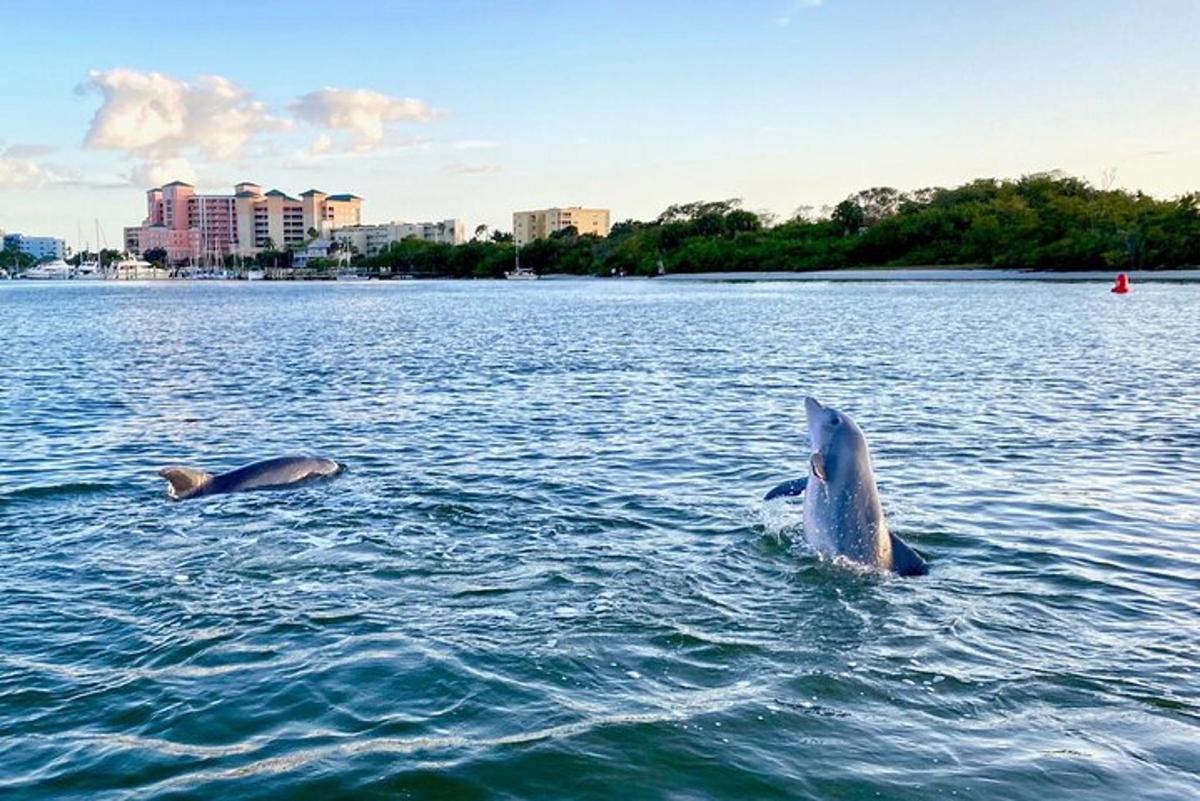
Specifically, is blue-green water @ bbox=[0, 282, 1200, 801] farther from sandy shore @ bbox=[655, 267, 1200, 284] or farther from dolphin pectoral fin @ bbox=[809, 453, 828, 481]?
sandy shore @ bbox=[655, 267, 1200, 284]

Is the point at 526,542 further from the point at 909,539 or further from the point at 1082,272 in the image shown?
the point at 1082,272

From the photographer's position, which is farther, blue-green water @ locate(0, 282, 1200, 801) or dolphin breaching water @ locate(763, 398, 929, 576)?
dolphin breaching water @ locate(763, 398, 929, 576)

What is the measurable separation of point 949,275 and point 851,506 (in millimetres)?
142815

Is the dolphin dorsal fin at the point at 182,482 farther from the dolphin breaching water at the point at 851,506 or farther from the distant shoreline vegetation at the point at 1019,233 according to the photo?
the distant shoreline vegetation at the point at 1019,233

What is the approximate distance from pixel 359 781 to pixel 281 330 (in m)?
62.1

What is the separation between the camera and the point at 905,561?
36.7 ft

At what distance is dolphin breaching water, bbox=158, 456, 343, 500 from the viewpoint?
51.4 feet

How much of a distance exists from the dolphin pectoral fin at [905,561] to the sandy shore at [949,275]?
113113 millimetres

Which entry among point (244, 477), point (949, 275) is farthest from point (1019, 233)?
point (244, 477)

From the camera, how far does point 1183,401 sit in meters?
26.3

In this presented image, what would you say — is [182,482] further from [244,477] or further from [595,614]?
[595,614]

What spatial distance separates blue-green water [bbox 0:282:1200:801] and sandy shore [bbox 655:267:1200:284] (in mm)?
105772

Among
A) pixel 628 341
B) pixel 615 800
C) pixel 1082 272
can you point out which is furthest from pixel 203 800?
pixel 1082 272

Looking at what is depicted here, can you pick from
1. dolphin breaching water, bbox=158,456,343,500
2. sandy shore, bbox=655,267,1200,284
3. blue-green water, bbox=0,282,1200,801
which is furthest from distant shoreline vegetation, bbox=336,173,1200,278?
dolphin breaching water, bbox=158,456,343,500
